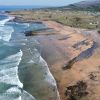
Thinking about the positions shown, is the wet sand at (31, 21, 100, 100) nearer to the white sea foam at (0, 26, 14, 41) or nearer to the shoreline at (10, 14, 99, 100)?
the shoreline at (10, 14, 99, 100)

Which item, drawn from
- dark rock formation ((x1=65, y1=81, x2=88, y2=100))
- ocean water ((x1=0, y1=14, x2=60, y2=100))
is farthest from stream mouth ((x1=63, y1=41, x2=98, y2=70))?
dark rock formation ((x1=65, y1=81, x2=88, y2=100))

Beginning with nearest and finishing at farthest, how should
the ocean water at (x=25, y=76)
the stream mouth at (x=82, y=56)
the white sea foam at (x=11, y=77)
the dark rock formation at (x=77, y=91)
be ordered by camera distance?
the dark rock formation at (x=77, y=91) → the white sea foam at (x=11, y=77) → the ocean water at (x=25, y=76) → the stream mouth at (x=82, y=56)

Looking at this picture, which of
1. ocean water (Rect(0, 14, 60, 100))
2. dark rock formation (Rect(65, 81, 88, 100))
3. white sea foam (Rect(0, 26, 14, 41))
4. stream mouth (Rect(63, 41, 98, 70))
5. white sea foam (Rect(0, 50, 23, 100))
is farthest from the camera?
white sea foam (Rect(0, 26, 14, 41))

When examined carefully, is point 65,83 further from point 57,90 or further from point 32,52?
point 32,52

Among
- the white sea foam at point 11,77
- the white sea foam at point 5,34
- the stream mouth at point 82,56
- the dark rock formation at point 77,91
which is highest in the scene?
the dark rock formation at point 77,91

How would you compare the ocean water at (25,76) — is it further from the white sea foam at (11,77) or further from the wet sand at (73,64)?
the wet sand at (73,64)

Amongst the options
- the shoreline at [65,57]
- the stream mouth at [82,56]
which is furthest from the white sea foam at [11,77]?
the stream mouth at [82,56]

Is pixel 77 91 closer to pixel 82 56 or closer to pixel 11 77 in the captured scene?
pixel 11 77

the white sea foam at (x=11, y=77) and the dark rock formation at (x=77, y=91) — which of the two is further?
the white sea foam at (x=11, y=77)

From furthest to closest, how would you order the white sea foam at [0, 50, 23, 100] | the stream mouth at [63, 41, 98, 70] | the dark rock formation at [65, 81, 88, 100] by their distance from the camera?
the stream mouth at [63, 41, 98, 70], the white sea foam at [0, 50, 23, 100], the dark rock formation at [65, 81, 88, 100]
